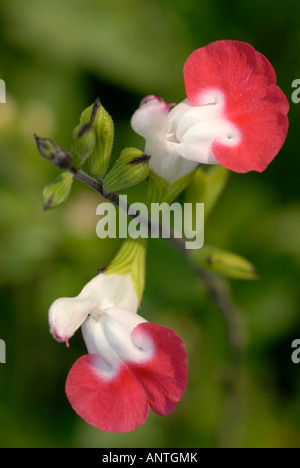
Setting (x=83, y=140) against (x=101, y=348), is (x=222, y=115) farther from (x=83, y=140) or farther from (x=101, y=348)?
(x=101, y=348)

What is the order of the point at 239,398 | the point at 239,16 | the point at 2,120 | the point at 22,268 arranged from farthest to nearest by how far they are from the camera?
the point at 239,16 < the point at 22,268 < the point at 2,120 < the point at 239,398

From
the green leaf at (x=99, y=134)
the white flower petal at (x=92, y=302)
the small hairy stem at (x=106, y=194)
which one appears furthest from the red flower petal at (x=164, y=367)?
the green leaf at (x=99, y=134)

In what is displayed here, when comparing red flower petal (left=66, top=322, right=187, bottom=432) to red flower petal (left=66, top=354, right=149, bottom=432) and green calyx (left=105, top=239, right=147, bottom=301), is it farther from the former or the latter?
green calyx (left=105, top=239, right=147, bottom=301)

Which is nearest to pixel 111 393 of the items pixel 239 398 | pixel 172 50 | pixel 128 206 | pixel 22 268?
pixel 128 206

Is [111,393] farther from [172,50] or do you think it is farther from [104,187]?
[172,50]

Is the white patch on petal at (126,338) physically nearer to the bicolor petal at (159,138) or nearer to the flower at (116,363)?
the flower at (116,363)

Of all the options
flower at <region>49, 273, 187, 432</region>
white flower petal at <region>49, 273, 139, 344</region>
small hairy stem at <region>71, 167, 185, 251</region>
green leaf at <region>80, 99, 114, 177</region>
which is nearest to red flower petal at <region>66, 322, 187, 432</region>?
flower at <region>49, 273, 187, 432</region>
